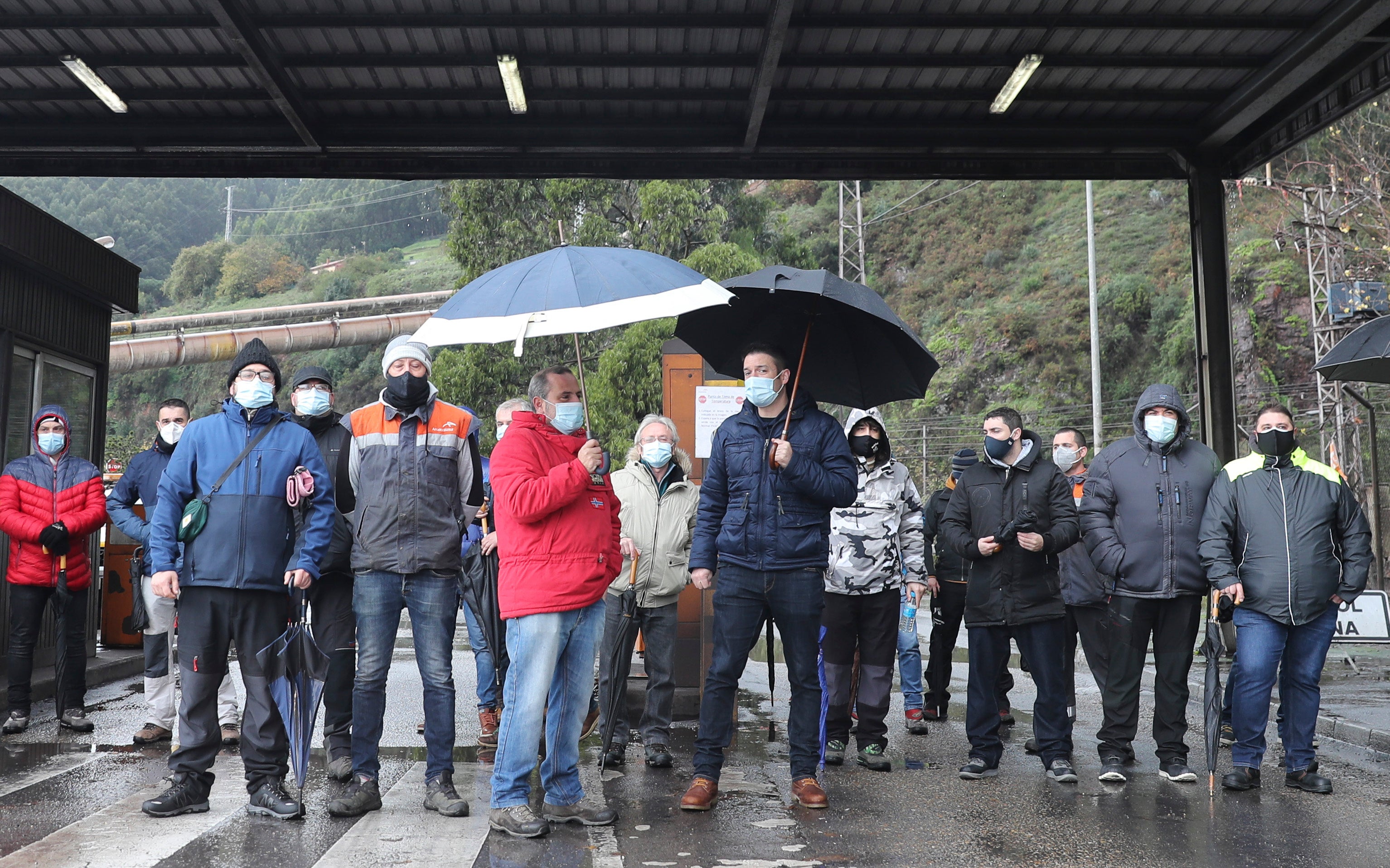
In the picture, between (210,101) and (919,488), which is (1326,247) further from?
(210,101)

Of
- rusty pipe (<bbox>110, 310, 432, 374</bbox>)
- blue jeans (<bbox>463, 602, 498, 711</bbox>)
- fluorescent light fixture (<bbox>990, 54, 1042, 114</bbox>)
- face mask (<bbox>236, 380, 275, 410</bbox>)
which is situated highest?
rusty pipe (<bbox>110, 310, 432, 374</bbox>)

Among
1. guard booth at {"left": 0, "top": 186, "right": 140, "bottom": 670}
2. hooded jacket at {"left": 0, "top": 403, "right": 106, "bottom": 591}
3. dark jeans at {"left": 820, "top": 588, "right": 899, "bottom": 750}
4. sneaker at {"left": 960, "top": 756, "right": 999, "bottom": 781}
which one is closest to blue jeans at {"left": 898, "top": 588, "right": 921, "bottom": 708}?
dark jeans at {"left": 820, "top": 588, "right": 899, "bottom": 750}

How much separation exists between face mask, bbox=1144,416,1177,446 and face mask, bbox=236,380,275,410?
5.00m

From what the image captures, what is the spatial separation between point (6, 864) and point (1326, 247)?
80.0 ft

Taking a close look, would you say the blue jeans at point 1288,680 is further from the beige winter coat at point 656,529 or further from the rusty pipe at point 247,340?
the rusty pipe at point 247,340

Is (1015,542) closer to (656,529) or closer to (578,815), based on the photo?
(656,529)

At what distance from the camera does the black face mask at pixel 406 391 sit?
18.2 feet

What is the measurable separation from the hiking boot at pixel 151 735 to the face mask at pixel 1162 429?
21.2ft

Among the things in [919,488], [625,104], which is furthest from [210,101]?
[919,488]


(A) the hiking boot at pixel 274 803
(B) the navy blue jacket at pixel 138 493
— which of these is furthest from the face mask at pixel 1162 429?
(B) the navy blue jacket at pixel 138 493

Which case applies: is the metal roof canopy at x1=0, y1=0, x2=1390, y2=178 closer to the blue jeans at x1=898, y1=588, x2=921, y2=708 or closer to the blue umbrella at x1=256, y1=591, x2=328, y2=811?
the blue jeans at x1=898, y1=588, x2=921, y2=708

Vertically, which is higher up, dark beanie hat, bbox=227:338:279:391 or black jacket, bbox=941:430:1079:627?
dark beanie hat, bbox=227:338:279:391

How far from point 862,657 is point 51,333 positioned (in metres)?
7.92

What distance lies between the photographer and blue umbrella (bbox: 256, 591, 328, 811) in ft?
17.6
